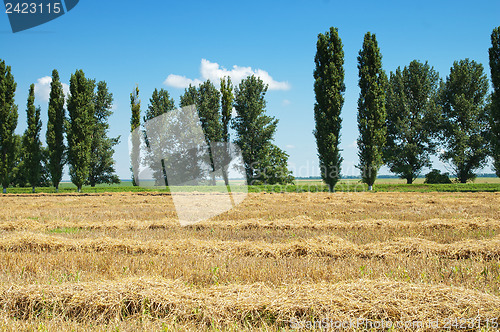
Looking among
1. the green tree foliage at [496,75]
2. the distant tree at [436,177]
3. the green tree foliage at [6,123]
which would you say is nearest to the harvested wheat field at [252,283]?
the green tree foliage at [496,75]

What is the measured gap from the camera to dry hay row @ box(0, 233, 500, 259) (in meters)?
5.20

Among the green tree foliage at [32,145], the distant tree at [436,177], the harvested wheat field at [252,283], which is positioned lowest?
the harvested wheat field at [252,283]

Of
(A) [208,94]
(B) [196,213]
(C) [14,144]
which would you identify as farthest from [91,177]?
(B) [196,213]

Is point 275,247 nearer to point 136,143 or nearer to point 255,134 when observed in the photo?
point 255,134

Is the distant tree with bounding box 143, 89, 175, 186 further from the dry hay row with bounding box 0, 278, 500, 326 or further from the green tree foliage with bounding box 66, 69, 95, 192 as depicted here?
the dry hay row with bounding box 0, 278, 500, 326

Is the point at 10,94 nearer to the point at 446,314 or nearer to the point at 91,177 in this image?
the point at 91,177

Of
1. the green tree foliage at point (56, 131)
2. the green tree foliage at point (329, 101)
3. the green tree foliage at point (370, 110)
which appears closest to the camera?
the green tree foliage at point (329, 101)

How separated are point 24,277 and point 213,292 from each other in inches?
104

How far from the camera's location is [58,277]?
4.12 m

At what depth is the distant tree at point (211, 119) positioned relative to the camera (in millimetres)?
38344

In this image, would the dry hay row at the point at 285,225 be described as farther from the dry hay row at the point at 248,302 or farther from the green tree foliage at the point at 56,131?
the green tree foliage at the point at 56,131

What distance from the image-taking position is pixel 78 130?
3130 centimetres

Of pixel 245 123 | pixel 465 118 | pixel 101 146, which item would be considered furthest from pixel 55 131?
pixel 465 118

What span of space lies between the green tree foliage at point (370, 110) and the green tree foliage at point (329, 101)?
216 cm
